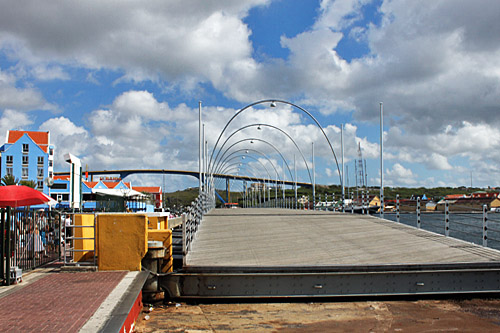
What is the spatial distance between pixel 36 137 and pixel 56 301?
101 m

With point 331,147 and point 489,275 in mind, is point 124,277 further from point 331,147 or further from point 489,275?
point 331,147

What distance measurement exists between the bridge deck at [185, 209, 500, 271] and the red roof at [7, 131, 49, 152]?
90.9 m

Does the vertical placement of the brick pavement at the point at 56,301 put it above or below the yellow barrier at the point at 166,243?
below

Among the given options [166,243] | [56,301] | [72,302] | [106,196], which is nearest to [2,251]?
[56,301]

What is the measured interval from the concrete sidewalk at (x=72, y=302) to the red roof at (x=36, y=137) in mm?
95076

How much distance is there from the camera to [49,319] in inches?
248

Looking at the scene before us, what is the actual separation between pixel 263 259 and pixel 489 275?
4.74m

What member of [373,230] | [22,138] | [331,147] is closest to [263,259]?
[373,230]

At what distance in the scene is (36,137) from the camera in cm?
9831

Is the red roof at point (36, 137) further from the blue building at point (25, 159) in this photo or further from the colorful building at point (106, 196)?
the colorful building at point (106, 196)

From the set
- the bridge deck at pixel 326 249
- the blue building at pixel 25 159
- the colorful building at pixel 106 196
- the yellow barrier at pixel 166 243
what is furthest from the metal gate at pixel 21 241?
the blue building at pixel 25 159

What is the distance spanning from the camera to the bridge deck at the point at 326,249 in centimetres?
988

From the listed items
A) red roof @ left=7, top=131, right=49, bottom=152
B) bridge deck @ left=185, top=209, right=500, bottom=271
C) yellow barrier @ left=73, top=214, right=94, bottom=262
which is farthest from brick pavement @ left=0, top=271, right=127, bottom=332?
red roof @ left=7, top=131, right=49, bottom=152

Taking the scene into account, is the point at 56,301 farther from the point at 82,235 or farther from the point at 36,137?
the point at 36,137
